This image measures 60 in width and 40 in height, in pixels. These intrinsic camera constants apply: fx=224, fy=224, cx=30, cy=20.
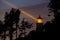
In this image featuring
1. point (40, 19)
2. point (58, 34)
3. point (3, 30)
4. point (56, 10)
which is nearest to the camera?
point (58, 34)

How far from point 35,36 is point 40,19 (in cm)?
273

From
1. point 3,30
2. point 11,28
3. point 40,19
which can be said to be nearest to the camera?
point 40,19

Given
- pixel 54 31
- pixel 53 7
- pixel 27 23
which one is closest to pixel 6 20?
pixel 27 23

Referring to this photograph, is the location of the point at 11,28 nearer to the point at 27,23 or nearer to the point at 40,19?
the point at 27,23

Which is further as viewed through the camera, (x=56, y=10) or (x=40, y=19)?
(x=56, y=10)

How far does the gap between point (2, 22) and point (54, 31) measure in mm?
56479

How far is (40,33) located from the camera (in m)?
15.3

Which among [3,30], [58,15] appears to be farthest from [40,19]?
[3,30]

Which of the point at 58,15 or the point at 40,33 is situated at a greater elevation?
the point at 58,15

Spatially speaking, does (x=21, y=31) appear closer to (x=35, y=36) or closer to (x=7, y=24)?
(x=7, y=24)

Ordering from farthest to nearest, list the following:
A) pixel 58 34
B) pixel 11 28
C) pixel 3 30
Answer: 1. pixel 3 30
2. pixel 11 28
3. pixel 58 34

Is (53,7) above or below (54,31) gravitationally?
above

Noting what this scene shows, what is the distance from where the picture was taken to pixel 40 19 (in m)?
17.5

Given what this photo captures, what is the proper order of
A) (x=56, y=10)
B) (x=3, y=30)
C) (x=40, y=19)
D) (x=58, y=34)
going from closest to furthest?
(x=58, y=34) → (x=40, y=19) → (x=56, y=10) → (x=3, y=30)
